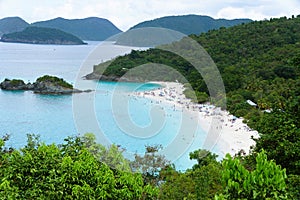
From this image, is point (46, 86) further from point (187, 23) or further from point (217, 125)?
point (187, 23)

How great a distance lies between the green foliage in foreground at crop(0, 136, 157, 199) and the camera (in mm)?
4547

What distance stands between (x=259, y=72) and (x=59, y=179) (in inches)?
1174

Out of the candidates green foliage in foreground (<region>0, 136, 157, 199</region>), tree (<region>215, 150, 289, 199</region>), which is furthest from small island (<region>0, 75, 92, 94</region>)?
tree (<region>215, 150, 289, 199</region>)

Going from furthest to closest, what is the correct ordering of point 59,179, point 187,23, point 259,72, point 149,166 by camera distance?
point 187,23 < point 259,72 < point 149,166 < point 59,179

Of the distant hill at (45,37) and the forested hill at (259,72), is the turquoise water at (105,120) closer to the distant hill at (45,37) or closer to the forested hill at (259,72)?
the forested hill at (259,72)

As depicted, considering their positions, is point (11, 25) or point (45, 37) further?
point (11, 25)

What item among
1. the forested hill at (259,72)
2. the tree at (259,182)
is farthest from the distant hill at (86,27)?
the tree at (259,182)

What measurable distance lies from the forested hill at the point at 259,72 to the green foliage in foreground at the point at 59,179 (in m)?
2.52

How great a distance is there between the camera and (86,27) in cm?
13300

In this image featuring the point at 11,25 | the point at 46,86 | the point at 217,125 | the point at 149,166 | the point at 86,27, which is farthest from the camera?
the point at 11,25

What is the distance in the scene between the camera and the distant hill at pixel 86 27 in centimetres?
12481

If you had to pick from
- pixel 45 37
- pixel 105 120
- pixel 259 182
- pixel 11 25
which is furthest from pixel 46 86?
pixel 11 25

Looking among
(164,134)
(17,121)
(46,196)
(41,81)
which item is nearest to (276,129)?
(46,196)

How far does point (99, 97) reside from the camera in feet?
113
